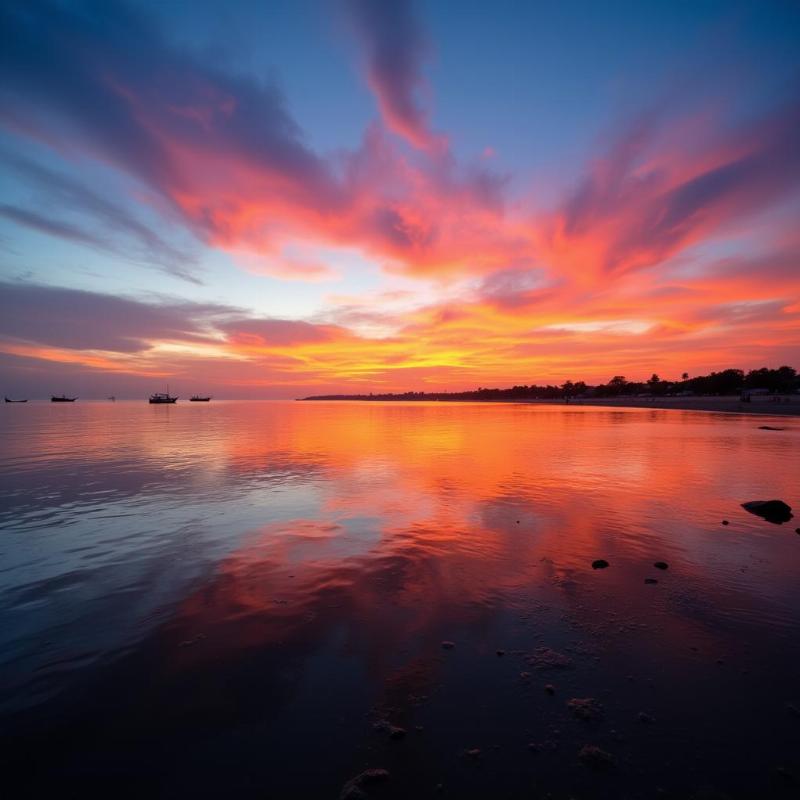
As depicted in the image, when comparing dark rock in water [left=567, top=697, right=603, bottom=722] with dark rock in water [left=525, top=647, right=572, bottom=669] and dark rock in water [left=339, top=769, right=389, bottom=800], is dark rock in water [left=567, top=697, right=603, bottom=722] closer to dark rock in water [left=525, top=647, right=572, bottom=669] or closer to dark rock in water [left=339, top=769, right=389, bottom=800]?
dark rock in water [left=525, top=647, right=572, bottom=669]

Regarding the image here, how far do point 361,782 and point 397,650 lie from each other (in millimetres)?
2736

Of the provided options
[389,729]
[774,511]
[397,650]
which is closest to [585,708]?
[389,729]

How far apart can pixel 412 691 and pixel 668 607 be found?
661 centimetres

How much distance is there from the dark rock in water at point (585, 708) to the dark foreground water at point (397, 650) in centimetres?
4

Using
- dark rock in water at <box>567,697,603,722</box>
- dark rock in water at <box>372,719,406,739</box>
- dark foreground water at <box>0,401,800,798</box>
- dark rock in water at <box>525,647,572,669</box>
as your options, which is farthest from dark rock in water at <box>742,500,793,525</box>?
dark rock in water at <box>372,719,406,739</box>

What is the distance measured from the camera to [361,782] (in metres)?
5.22

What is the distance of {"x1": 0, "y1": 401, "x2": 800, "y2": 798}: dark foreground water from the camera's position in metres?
5.43

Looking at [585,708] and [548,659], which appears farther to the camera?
[548,659]

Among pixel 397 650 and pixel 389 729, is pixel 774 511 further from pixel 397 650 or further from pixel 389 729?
pixel 389 729

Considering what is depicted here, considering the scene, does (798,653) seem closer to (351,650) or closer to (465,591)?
(465,591)

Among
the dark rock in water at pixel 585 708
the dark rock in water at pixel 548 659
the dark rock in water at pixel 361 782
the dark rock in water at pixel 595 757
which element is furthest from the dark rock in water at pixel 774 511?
the dark rock in water at pixel 361 782

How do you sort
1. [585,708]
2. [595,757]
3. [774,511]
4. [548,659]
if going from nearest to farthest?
[595,757] < [585,708] < [548,659] < [774,511]

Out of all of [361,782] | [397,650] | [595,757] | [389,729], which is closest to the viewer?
[361,782]

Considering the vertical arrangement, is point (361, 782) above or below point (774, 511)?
above
